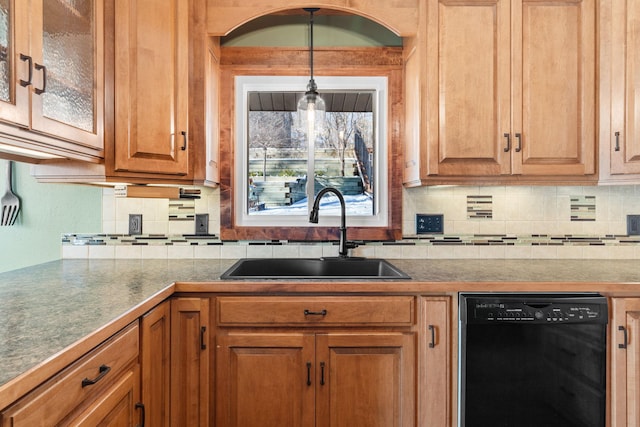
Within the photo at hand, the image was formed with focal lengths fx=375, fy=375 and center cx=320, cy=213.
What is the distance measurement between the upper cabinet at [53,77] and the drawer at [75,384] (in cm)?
65

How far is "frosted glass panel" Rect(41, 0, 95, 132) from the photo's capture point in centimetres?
118

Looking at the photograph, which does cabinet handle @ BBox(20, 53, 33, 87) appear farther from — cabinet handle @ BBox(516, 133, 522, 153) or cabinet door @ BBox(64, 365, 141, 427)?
cabinet handle @ BBox(516, 133, 522, 153)

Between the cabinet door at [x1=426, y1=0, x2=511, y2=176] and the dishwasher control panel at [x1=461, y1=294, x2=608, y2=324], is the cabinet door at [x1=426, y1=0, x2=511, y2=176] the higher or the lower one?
the higher one

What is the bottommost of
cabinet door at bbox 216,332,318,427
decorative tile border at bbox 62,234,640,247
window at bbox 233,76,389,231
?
cabinet door at bbox 216,332,318,427

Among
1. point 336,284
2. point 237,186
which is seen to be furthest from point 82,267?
point 336,284

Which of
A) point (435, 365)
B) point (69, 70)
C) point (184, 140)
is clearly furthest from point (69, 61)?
point (435, 365)

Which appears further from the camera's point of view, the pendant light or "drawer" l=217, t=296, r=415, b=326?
the pendant light

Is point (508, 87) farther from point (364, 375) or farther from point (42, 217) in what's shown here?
point (42, 217)

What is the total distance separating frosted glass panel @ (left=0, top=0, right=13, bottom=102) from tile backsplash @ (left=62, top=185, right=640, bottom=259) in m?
1.09

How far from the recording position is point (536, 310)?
4.80 feet

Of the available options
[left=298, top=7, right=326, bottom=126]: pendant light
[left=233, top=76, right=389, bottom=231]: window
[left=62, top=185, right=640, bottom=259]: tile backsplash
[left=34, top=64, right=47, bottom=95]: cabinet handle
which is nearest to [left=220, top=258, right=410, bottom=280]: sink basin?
[left=62, top=185, right=640, bottom=259]: tile backsplash

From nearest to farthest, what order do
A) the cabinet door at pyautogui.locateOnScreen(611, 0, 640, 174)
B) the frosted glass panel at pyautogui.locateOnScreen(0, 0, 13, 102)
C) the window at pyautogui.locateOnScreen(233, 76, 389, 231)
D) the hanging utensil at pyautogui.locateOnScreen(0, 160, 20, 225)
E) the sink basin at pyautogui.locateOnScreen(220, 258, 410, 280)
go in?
the frosted glass panel at pyautogui.locateOnScreen(0, 0, 13, 102) < the cabinet door at pyautogui.locateOnScreen(611, 0, 640, 174) < the hanging utensil at pyautogui.locateOnScreen(0, 160, 20, 225) < the sink basin at pyautogui.locateOnScreen(220, 258, 410, 280) < the window at pyautogui.locateOnScreen(233, 76, 389, 231)

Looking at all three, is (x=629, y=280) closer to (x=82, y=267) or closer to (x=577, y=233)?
(x=577, y=233)

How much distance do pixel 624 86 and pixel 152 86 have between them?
212 centimetres
